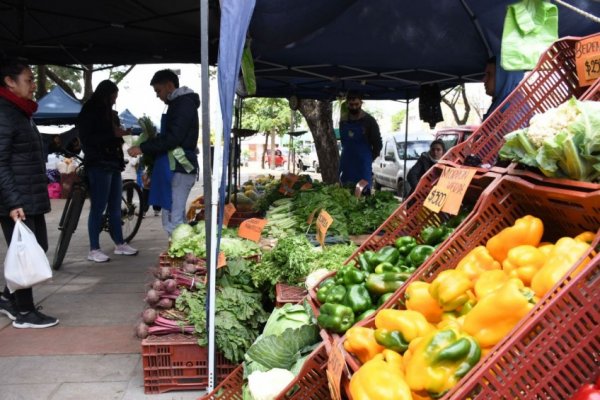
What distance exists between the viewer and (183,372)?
12.2 feet

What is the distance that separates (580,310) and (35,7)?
715 centimetres

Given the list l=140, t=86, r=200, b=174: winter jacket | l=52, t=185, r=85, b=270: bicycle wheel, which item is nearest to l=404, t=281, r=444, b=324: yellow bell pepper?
l=140, t=86, r=200, b=174: winter jacket

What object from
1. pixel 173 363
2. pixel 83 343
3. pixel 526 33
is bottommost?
pixel 83 343

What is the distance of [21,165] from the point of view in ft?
14.8

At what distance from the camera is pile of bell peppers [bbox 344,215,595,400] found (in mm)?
1641

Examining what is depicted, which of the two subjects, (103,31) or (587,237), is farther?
(103,31)

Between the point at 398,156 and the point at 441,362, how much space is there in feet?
54.4

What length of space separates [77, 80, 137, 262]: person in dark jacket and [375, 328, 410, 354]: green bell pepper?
5635 millimetres

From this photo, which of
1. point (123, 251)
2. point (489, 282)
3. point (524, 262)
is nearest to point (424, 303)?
point (489, 282)

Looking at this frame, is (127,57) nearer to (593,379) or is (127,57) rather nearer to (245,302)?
(245,302)

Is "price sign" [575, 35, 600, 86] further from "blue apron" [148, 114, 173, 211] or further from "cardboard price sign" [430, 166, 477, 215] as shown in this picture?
"blue apron" [148, 114, 173, 211]

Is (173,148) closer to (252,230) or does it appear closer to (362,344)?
(252,230)

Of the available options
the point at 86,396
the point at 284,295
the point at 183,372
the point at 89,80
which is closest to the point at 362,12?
the point at 284,295

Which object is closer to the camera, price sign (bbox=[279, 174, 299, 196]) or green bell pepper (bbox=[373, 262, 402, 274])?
green bell pepper (bbox=[373, 262, 402, 274])
